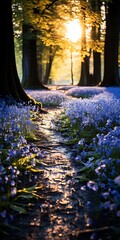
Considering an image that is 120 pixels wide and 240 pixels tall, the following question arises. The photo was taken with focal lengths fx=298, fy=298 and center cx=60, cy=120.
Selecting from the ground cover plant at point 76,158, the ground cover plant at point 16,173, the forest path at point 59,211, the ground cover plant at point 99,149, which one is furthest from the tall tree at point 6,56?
the forest path at point 59,211

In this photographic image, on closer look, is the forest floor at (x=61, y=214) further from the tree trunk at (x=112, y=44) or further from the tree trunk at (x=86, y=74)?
the tree trunk at (x=86, y=74)

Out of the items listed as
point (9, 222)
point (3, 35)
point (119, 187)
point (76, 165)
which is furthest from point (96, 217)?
point (3, 35)

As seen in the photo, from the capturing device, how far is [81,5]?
1523 cm

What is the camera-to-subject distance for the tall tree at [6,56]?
423 inches

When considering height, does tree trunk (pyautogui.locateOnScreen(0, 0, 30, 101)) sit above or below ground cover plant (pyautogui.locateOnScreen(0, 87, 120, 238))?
above

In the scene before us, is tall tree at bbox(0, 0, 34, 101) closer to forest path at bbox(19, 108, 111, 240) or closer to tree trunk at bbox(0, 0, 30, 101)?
tree trunk at bbox(0, 0, 30, 101)

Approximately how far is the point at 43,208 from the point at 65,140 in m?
3.68

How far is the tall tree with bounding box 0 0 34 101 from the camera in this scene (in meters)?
10.7

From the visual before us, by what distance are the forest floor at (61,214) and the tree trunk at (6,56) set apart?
615 centimetres

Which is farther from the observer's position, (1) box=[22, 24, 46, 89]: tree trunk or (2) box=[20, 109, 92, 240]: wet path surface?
(1) box=[22, 24, 46, 89]: tree trunk

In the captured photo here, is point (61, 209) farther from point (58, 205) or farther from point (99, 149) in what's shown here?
point (99, 149)

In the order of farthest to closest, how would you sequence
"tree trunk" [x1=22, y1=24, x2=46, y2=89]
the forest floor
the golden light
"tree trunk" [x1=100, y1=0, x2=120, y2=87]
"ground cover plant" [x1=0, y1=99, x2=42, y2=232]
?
"tree trunk" [x1=22, y1=24, x2=46, y2=89]
"tree trunk" [x1=100, y1=0, x2=120, y2=87]
the golden light
"ground cover plant" [x1=0, y1=99, x2=42, y2=232]
the forest floor

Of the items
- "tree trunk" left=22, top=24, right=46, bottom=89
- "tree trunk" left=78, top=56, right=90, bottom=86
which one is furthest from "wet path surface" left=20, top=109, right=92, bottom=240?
"tree trunk" left=78, top=56, right=90, bottom=86

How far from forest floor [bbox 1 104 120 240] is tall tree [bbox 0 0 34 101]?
6.15 m
